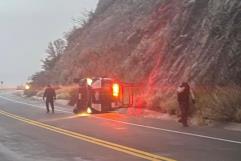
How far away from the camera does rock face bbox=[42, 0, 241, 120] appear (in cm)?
2872

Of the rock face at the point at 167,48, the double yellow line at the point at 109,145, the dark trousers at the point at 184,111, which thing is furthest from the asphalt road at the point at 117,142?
the rock face at the point at 167,48

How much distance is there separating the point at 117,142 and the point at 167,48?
74.1 feet

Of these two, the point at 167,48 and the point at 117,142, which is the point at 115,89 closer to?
the point at 167,48

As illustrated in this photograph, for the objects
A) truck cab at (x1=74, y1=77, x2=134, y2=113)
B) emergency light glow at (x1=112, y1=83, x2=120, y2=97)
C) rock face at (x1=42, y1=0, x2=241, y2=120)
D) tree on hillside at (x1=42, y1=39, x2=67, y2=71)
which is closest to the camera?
Result: rock face at (x1=42, y1=0, x2=241, y2=120)

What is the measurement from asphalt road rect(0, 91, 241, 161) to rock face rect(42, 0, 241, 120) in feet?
13.9

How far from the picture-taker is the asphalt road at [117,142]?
14.2 meters

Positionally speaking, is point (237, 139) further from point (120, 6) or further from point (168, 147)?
point (120, 6)

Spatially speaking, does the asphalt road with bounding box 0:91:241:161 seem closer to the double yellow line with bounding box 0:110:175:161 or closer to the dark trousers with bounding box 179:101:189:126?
the double yellow line with bounding box 0:110:175:161

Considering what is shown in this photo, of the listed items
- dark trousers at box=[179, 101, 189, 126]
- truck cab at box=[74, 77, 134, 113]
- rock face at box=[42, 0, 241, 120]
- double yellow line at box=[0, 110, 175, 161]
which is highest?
rock face at box=[42, 0, 241, 120]

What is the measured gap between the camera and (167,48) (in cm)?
3922

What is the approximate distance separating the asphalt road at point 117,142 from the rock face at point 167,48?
13.9 ft

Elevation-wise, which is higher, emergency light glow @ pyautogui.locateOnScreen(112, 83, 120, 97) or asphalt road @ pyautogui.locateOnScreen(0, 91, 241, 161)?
emergency light glow @ pyautogui.locateOnScreen(112, 83, 120, 97)

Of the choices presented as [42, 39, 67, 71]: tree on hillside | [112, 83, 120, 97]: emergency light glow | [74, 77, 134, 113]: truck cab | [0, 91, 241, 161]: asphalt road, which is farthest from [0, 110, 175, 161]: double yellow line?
[42, 39, 67, 71]: tree on hillside

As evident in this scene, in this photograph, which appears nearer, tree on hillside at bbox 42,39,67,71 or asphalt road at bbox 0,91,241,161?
asphalt road at bbox 0,91,241,161
